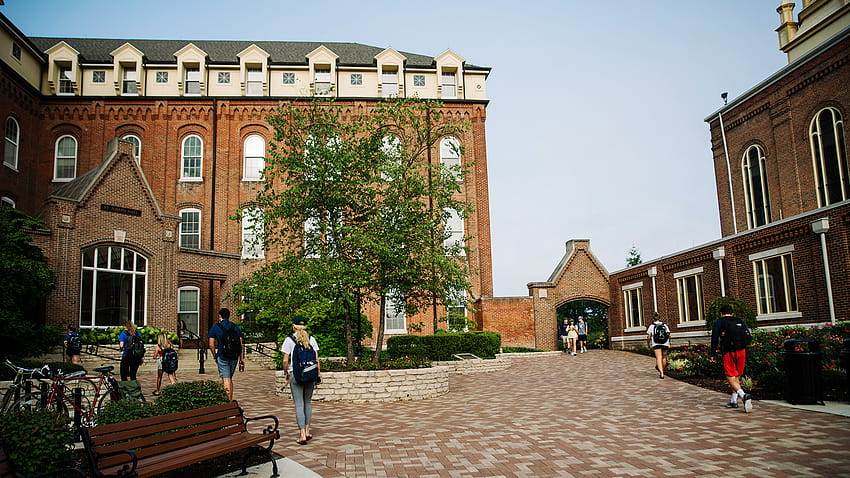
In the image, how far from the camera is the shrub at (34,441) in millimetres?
5242

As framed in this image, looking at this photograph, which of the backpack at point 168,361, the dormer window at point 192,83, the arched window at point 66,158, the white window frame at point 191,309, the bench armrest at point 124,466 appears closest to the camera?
the bench armrest at point 124,466

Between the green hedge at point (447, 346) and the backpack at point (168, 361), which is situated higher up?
the backpack at point (168, 361)

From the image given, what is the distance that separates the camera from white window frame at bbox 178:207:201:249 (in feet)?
102

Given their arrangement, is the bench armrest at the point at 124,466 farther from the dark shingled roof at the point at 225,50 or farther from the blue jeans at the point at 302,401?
the dark shingled roof at the point at 225,50

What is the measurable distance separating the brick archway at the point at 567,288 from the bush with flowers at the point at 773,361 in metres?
12.5

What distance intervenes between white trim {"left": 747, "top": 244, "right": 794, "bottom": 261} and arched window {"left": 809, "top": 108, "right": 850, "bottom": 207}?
6.31 meters

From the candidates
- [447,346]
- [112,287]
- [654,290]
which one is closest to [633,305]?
[654,290]

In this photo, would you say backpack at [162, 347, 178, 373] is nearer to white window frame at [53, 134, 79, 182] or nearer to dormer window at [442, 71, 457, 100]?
white window frame at [53, 134, 79, 182]

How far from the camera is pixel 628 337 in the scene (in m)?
29.5

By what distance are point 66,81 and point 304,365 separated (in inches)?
1247

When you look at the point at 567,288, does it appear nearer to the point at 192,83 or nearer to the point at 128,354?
the point at 128,354

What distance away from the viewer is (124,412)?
22.1ft

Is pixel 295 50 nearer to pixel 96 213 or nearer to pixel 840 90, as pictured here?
pixel 96 213

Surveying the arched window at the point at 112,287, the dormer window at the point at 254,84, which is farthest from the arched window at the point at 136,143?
the arched window at the point at 112,287
